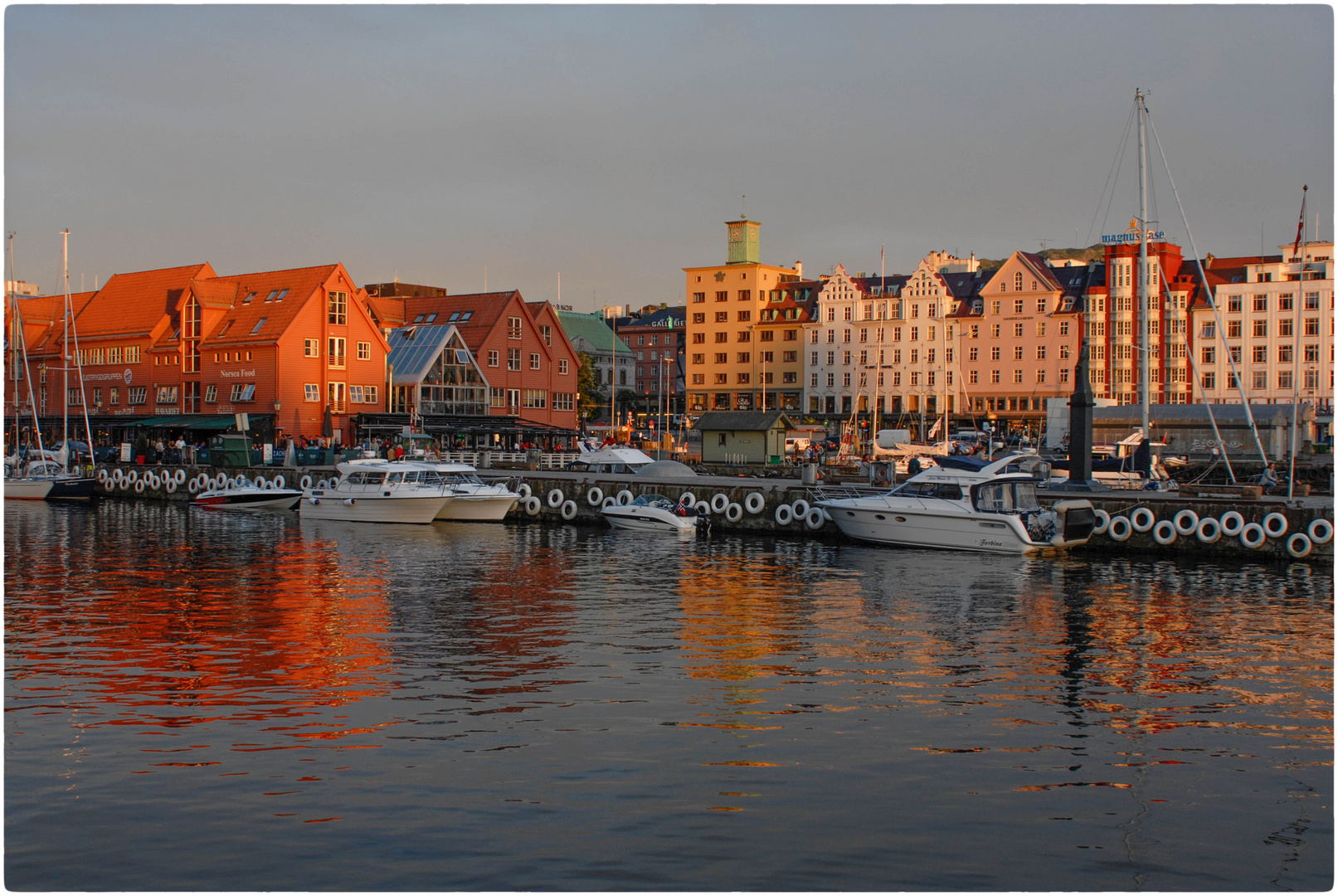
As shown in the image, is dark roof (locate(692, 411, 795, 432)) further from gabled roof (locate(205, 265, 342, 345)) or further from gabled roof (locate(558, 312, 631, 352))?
gabled roof (locate(558, 312, 631, 352))

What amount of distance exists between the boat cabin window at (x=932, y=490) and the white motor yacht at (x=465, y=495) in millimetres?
18225

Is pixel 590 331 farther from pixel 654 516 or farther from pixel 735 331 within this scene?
pixel 654 516

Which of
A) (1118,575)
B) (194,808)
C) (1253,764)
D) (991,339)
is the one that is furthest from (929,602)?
(991,339)

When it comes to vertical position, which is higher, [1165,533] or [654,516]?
[1165,533]

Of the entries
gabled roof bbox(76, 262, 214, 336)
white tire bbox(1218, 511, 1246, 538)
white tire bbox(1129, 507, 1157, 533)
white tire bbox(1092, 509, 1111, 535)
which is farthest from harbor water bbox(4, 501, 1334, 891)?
gabled roof bbox(76, 262, 214, 336)

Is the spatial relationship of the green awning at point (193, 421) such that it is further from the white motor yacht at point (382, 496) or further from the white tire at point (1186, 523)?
the white tire at point (1186, 523)

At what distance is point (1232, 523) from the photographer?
40312 mm

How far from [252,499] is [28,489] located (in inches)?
585

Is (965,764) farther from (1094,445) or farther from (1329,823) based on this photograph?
(1094,445)

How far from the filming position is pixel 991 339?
128 meters

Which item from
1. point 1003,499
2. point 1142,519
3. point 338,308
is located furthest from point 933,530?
point 338,308

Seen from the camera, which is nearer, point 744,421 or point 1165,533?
point 1165,533

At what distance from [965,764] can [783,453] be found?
186 ft

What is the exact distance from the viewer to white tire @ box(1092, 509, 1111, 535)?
42.2 meters
